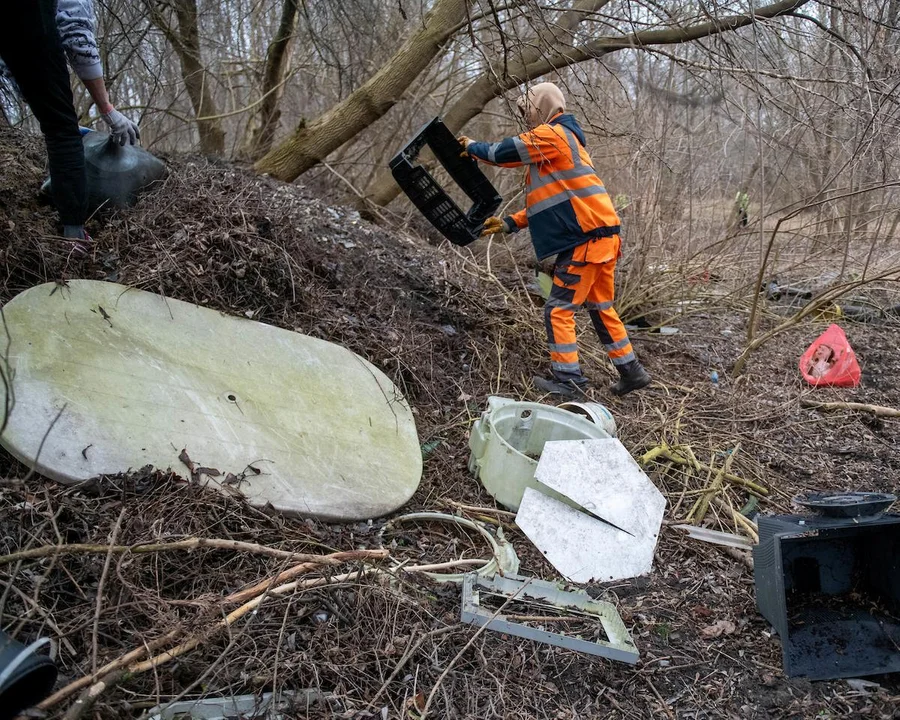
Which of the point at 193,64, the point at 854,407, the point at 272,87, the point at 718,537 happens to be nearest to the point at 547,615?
the point at 718,537

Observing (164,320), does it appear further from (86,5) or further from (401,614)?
(401,614)

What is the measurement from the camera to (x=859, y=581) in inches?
104

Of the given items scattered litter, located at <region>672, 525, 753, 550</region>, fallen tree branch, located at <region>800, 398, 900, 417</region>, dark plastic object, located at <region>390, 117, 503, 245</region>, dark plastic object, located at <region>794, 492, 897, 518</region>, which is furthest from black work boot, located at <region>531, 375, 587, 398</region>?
dark plastic object, located at <region>794, 492, 897, 518</region>

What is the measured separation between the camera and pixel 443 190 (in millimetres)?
4379

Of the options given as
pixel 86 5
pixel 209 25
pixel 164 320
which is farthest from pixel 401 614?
pixel 209 25

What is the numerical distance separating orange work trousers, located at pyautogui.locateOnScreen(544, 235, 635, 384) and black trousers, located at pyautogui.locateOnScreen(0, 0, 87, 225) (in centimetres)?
281

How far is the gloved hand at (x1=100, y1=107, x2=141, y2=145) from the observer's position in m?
3.58

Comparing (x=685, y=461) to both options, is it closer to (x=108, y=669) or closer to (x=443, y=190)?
(x=443, y=190)

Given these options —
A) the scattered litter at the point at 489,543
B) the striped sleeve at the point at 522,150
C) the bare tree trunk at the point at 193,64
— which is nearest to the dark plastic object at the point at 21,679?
the scattered litter at the point at 489,543

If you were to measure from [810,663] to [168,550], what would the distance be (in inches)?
93.7

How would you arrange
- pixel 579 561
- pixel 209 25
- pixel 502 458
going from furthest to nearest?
pixel 209 25 < pixel 502 458 < pixel 579 561

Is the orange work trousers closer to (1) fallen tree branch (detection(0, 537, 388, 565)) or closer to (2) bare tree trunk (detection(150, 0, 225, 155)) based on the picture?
(1) fallen tree branch (detection(0, 537, 388, 565))

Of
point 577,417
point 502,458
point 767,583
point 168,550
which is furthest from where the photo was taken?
point 577,417

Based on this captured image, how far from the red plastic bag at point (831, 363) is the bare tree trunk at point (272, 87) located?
5.53 m
